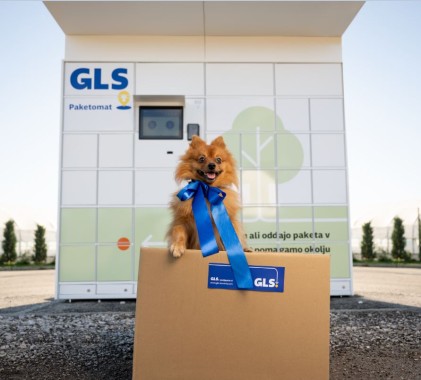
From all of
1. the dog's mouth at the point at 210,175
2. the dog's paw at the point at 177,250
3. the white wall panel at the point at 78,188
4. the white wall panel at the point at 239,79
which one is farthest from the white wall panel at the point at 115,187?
the dog's paw at the point at 177,250

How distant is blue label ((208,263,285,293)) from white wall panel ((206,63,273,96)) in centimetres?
419

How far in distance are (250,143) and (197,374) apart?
415cm

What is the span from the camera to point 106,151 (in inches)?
229

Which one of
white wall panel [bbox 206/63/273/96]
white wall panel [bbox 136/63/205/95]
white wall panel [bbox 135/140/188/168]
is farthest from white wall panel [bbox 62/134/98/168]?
white wall panel [bbox 206/63/273/96]

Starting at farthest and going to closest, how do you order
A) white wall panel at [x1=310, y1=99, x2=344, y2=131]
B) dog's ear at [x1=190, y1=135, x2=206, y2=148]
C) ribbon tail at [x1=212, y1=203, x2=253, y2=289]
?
white wall panel at [x1=310, y1=99, x2=344, y2=131] → dog's ear at [x1=190, y1=135, x2=206, y2=148] → ribbon tail at [x1=212, y1=203, x2=253, y2=289]

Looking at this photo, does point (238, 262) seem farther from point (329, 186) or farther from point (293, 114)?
point (293, 114)

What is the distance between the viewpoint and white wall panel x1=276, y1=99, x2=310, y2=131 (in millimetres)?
5973

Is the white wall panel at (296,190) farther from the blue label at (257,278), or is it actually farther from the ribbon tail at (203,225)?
the blue label at (257,278)

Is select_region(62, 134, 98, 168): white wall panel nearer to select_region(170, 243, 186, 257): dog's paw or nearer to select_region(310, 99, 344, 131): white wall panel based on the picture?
select_region(310, 99, 344, 131): white wall panel

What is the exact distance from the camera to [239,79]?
600 cm

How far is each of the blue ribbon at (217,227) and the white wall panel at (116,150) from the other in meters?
3.51

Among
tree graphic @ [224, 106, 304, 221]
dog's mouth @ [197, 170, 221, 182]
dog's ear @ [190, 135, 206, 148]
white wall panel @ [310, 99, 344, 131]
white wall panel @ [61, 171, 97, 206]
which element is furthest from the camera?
white wall panel @ [310, 99, 344, 131]

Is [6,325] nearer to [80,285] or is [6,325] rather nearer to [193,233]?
[80,285]

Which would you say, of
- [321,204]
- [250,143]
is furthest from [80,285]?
[321,204]
